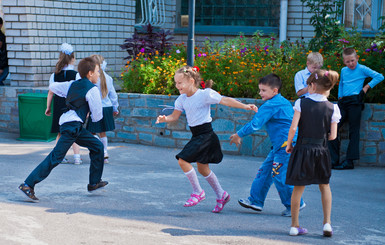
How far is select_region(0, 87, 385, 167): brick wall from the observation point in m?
8.66

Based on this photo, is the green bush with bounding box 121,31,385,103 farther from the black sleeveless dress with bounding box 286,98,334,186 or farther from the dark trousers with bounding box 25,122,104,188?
the black sleeveless dress with bounding box 286,98,334,186

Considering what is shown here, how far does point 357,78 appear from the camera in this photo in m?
8.40

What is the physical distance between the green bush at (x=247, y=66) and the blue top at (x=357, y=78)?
0.47m

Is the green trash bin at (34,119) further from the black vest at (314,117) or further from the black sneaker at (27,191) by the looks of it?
the black vest at (314,117)

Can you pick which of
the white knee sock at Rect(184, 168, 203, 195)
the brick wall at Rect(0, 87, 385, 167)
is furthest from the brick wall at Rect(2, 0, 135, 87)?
the white knee sock at Rect(184, 168, 203, 195)

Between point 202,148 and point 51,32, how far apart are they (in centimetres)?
692

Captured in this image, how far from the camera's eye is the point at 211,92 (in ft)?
18.6

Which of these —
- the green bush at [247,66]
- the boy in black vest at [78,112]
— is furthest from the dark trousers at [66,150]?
the green bush at [247,66]

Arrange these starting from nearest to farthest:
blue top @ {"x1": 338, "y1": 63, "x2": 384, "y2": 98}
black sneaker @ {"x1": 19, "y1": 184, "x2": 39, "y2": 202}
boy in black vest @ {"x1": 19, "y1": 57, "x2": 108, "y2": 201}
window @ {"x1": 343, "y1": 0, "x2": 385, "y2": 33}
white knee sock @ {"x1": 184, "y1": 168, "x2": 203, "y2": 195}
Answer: white knee sock @ {"x1": 184, "y1": 168, "x2": 203, "y2": 195} → black sneaker @ {"x1": 19, "y1": 184, "x2": 39, "y2": 202} → boy in black vest @ {"x1": 19, "y1": 57, "x2": 108, "y2": 201} → blue top @ {"x1": 338, "y1": 63, "x2": 384, "y2": 98} → window @ {"x1": 343, "y1": 0, "x2": 385, "y2": 33}

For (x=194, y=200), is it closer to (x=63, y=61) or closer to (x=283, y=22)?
(x=63, y=61)

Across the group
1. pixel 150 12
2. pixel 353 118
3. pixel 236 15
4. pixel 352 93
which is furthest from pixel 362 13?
pixel 353 118

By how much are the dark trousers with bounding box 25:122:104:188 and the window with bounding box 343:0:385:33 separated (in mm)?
8984

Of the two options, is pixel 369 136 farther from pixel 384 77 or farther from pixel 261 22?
pixel 261 22

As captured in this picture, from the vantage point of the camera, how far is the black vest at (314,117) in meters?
4.88
